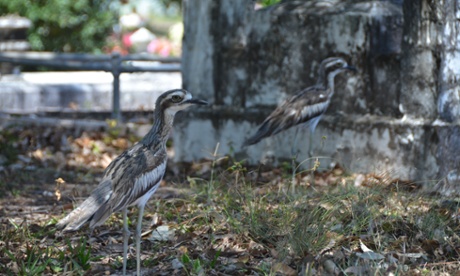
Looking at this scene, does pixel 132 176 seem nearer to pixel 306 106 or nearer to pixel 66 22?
pixel 306 106

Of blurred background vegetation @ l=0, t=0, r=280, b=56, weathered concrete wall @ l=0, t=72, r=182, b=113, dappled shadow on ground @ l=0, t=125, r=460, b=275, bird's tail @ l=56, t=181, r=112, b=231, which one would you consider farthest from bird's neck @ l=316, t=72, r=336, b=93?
blurred background vegetation @ l=0, t=0, r=280, b=56

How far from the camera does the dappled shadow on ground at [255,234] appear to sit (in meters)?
6.39

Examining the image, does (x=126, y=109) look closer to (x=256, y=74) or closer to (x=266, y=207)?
(x=256, y=74)

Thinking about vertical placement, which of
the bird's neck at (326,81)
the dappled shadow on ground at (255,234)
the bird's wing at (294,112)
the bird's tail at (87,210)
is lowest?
the dappled shadow on ground at (255,234)

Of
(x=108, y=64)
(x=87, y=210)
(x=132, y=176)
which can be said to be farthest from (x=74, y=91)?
(x=87, y=210)

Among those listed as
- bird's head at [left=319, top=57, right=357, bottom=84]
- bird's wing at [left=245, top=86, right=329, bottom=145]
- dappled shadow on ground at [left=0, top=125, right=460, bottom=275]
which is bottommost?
dappled shadow on ground at [left=0, top=125, right=460, bottom=275]

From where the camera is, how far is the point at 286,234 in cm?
657

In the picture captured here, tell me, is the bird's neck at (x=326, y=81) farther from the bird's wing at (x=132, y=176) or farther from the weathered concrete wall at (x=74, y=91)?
the weathered concrete wall at (x=74, y=91)

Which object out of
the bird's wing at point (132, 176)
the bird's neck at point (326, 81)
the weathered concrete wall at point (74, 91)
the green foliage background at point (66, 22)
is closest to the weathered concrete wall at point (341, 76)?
the bird's neck at point (326, 81)

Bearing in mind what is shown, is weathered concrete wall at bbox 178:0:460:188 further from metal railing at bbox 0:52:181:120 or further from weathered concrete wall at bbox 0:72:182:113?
weathered concrete wall at bbox 0:72:182:113

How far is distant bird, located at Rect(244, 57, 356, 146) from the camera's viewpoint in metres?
9.34

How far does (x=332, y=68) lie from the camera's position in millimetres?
9344

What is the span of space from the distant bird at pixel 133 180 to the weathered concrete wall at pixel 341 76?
2.47 metres

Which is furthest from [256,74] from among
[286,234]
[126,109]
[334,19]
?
[126,109]
